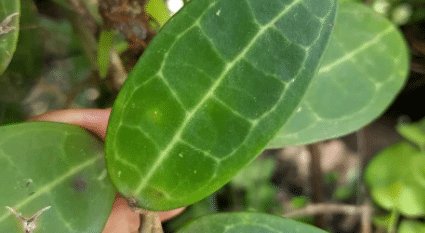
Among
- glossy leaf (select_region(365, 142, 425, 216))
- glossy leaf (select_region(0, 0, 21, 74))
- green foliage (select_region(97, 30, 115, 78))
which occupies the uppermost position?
glossy leaf (select_region(0, 0, 21, 74))

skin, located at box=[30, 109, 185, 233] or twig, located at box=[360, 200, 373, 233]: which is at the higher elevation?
skin, located at box=[30, 109, 185, 233]

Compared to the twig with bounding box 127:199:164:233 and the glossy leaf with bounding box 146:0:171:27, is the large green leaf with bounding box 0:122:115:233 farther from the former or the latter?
the glossy leaf with bounding box 146:0:171:27

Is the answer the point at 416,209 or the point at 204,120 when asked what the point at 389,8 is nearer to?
the point at 416,209

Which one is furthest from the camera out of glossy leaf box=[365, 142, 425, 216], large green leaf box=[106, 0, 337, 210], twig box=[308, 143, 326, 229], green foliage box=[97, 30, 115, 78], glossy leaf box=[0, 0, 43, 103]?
twig box=[308, 143, 326, 229]

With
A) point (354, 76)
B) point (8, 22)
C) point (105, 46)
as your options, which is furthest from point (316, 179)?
point (8, 22)

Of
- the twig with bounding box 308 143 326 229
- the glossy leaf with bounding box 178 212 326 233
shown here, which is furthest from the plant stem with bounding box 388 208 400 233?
the glossy leaf with bounding box 178 212 326 233

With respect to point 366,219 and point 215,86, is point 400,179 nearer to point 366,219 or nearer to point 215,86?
point 366,219

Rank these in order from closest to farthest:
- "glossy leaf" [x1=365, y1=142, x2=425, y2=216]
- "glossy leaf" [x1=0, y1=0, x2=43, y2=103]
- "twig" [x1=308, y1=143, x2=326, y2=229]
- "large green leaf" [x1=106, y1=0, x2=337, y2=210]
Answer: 1. "large green leaf" [x1=106, y1=0, x2=337, y2=210]
2. "glossy leaf" [x1=0, y1=0, x2=43, y2=103]
3. "glossy leaf" [x1=365, y1=142, x2=425, y2=216]
4. "twig" [x1=308, y1=143, x2=326, y2=229]
